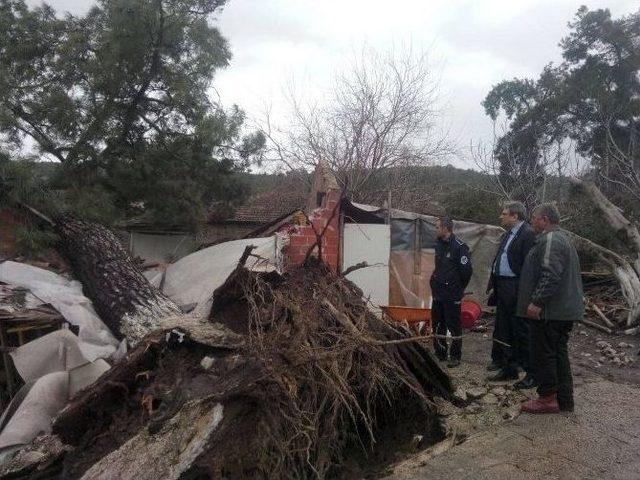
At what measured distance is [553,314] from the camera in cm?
411

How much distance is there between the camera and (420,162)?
53.8 ft

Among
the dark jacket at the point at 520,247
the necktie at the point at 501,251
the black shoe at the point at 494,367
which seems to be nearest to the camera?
the dark jacket at the point at 520,247

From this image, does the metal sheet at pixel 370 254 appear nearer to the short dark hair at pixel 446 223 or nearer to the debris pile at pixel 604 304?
the short dark hair at pixel 446 223

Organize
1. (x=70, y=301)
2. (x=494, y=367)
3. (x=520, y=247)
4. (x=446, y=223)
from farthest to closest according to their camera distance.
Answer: (x=70, y=301), (x=446, y=223), (x=494, y=367), (x=520, y=247)

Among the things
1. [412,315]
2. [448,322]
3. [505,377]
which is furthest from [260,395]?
[412,315]

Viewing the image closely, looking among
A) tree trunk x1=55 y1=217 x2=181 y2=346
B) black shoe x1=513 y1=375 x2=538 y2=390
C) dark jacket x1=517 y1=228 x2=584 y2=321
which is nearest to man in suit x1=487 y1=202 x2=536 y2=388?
black shoe x1=513 y1=375 x2=538 y2=390

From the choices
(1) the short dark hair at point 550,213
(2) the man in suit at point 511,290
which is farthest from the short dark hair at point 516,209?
(1) the short dark hair at point 550,213

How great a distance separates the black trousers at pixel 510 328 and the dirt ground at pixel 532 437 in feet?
1.05

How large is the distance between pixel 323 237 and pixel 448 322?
204 centimetres

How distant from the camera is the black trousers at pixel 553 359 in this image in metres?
4.12

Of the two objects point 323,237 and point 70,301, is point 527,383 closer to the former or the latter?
point 323,237

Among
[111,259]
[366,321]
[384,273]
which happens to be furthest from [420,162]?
[366,321]

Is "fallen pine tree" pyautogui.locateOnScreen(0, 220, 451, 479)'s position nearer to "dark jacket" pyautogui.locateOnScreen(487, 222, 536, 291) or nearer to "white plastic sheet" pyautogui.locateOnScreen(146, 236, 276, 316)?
"dark jacket" pyautogui.locateOnScreen(487, 222, 536, 291)

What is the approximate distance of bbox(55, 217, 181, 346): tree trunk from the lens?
20.5ft
